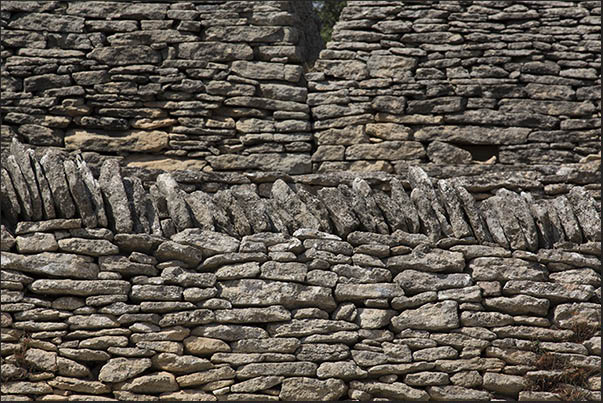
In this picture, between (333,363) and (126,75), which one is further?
(126,75)

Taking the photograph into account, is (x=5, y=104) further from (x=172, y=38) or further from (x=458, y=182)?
(x=458, y=182)

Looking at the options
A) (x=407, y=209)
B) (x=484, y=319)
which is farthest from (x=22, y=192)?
(x=484, y=319)

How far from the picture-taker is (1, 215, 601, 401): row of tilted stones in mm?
5023

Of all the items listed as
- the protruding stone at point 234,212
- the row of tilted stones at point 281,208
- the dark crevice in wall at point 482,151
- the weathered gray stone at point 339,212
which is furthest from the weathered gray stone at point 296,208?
the dark crevice in wall at point 482,151

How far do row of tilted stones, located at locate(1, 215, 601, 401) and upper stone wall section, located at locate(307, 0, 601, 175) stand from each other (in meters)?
4.05

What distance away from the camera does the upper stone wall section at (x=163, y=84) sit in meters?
9.44

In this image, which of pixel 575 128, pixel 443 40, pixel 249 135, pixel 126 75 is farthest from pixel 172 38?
pixel 575 128

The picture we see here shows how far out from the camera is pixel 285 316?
17.0 feet

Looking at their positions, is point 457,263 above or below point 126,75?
below

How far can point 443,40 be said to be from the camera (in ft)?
31.9

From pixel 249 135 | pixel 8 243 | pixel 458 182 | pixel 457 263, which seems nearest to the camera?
pixel 8 243

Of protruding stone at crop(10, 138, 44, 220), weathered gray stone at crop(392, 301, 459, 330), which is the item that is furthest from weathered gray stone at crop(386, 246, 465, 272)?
protruding stone at crop(10, 138, 44, 220)

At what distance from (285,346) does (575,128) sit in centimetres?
576

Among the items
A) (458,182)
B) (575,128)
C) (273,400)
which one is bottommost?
(273,400)
